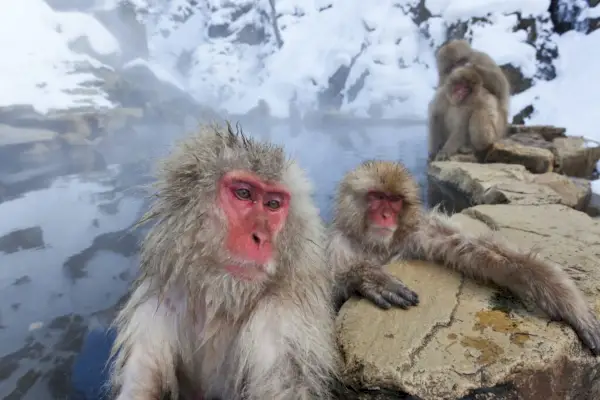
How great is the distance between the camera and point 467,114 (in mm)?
5004

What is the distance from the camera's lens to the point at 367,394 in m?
1.53

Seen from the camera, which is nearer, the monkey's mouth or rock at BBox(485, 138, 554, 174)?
the monkey's mouth

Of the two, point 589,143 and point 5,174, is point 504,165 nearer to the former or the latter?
point 589,143

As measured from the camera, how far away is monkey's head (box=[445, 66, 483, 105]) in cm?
484

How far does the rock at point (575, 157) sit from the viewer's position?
535cm

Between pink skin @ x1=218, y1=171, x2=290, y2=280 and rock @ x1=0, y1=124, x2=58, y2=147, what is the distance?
21.3 ft

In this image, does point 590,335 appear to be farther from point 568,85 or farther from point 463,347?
point 568,85

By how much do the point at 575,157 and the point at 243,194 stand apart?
16.6ft

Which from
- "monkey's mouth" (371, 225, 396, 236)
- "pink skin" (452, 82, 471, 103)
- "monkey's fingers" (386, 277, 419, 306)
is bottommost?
"monkey's fingers" (386, 277, 419, 306)

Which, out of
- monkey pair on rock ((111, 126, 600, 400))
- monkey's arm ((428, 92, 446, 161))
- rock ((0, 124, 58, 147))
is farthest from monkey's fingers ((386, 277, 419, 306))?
rock ((0, 124, 58, 147))

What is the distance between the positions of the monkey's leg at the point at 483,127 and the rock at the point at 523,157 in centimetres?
9

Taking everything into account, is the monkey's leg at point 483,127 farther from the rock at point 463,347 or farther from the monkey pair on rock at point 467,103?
the rock at point 463,347

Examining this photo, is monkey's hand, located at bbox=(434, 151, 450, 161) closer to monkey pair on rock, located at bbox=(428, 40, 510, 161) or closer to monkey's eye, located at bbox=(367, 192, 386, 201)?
monkey pair on rock, located at bbox=(428, 40, 510, 161)

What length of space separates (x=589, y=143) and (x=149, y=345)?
5.95 m
